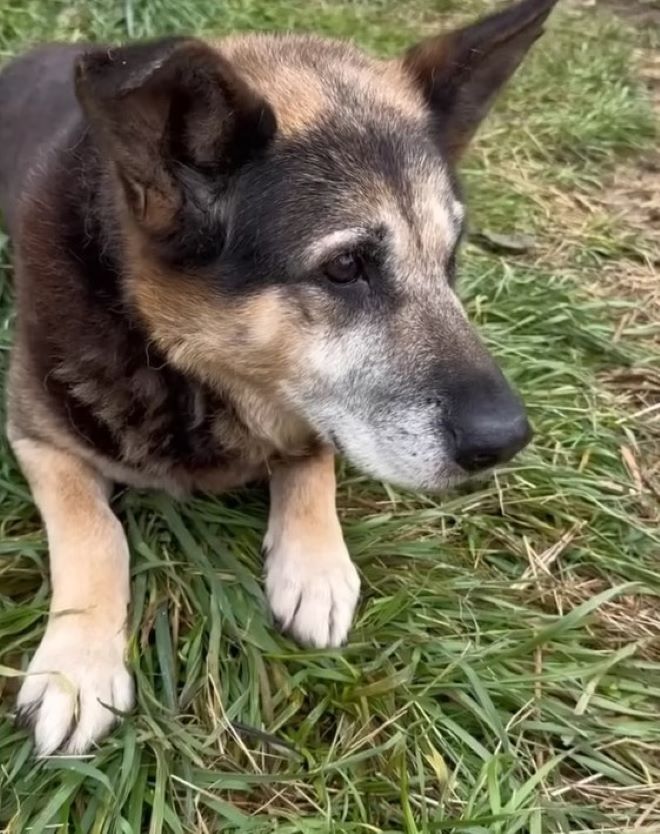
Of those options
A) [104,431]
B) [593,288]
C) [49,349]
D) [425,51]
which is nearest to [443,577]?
[104,431]

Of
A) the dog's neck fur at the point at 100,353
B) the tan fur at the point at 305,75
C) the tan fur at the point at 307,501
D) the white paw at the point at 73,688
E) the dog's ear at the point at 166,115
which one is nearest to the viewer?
the dog's ear at the point at 166,115

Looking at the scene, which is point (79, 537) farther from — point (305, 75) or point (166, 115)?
point (305, 75)

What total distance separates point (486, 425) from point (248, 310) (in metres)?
0.54

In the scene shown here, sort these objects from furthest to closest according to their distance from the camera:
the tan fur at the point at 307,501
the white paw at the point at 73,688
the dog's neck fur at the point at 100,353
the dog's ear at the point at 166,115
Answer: the tan fur at the point at 307,501 → the dog's neck fur at the point at 100,353 → the white paw at the point at 73,688 → the dog's ear at the point at 166,115

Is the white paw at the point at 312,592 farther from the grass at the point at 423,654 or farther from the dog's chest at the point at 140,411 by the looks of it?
the dog's chest at the point at 140,411

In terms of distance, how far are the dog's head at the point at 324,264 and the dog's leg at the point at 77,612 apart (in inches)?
16.7

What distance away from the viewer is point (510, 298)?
10.9 feet

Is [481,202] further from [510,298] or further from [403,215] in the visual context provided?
[403,215]

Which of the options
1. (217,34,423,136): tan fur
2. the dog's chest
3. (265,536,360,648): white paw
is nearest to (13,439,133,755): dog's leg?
the dog's chest

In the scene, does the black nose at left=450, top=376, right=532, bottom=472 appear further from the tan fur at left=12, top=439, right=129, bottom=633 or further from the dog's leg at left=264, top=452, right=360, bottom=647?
the tan fur at left=12, top=439, right=129, bottom=633

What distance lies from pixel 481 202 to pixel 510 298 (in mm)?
719

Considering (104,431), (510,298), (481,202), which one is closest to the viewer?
(104,431)

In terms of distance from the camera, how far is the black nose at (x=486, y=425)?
74.2 inches

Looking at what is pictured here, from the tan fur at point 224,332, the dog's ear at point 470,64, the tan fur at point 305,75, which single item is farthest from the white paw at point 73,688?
the dog's ear at point 470,64
